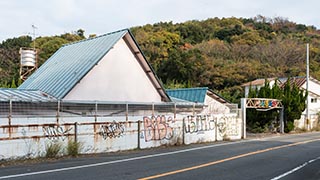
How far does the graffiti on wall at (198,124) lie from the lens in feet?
71.4

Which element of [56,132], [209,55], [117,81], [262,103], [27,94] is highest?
[209,55]

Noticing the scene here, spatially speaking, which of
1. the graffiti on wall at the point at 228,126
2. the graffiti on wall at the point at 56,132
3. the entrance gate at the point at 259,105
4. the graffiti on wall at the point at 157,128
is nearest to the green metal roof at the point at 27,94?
the graffiti on wall at the point at 56,132

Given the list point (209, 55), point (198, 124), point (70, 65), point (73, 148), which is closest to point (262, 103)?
point (198, 124)

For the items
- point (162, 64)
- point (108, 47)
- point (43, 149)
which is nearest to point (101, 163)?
point (43, 149)

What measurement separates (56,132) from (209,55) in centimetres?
5477

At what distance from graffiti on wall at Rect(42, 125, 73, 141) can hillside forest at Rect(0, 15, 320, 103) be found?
29.4 m

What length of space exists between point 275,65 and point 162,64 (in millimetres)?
22661

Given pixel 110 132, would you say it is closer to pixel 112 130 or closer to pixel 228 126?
pixel 112 130

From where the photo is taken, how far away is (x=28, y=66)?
3275 centimetres

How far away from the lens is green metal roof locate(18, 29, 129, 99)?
19469 millimetres

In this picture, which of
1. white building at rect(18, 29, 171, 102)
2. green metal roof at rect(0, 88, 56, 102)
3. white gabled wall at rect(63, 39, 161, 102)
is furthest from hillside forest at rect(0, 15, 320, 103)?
green metal roof at rect(0, 88, 56, 102)

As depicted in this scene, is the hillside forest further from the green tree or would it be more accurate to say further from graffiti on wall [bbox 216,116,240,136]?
graffiti on wall [bbox 216,116,240,136]

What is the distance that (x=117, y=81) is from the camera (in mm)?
22250

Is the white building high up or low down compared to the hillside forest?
down
